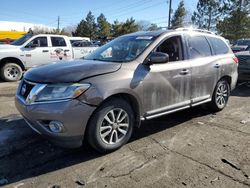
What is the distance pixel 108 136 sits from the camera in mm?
4215

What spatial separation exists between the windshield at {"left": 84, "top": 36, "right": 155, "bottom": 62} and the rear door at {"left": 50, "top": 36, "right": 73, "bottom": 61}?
22.2 feet

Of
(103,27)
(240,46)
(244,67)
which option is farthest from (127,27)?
(244,67)

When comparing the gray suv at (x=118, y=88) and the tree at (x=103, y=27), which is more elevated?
the tree at (x=103, y=27)

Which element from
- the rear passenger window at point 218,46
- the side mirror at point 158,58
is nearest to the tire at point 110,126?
the side mirror at point 158,58

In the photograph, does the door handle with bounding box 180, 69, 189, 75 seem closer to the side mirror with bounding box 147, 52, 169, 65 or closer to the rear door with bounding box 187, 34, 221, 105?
the rear door with bounding box 187, 34, 221, 105

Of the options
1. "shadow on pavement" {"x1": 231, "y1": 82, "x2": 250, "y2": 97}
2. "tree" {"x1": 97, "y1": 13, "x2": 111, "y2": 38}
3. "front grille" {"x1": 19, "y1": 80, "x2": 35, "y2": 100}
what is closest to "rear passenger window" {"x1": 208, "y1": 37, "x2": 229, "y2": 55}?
"shadow on pavement" {"x1": 231, "y1": 82, "x2": 250, "y2": 97}

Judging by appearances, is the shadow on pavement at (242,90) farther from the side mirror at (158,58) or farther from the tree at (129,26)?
the tree at (129,26)

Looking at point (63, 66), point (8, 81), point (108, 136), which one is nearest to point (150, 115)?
point (108, 136)

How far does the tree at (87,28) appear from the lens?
61562 mm

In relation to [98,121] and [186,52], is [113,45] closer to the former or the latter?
[186,52]

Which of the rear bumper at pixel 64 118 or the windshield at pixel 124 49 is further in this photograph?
the windshield at pixel 124 49

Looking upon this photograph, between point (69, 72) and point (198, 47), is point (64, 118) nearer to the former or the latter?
point (69, 72)

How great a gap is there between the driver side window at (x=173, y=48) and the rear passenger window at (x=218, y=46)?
47.0 inches

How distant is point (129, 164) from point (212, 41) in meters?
3.61
